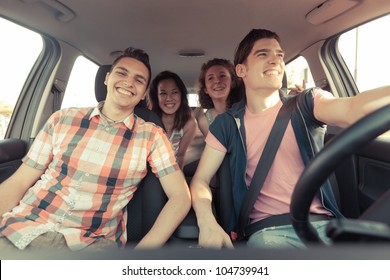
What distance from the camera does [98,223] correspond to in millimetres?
1455

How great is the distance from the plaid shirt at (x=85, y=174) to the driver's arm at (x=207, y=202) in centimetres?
15

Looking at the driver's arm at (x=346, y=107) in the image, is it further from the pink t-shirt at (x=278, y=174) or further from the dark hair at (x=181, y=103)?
the dark hair at (x=181, y=103)

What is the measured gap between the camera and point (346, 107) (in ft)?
3.82

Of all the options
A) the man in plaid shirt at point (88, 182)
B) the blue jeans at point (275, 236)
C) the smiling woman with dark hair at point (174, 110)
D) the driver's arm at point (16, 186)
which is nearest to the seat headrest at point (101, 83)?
the man in plaid shirt at point (88, 182)

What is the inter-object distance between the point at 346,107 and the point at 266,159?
428 millimetres

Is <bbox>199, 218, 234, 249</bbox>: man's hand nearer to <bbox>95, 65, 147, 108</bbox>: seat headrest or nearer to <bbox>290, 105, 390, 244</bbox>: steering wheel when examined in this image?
<bbox>290, 105, 390, 244</bbox>: steering wheel

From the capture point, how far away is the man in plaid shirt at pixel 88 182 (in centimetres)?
138

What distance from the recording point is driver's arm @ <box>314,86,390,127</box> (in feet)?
3.15

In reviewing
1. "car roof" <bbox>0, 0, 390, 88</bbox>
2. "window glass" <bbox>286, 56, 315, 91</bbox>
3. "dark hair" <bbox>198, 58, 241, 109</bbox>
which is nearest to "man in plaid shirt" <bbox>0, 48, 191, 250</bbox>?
"car roof" <bbox>0, 0, 390, 88</bbox>

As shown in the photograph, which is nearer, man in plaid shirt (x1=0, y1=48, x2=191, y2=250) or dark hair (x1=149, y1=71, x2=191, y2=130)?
man in plaid shirt (x1=0, y1=48, x2=191, y2=250)

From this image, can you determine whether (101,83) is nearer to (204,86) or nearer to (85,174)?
(85,174)

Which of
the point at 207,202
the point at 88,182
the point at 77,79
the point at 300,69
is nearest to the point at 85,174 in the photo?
the point at 88,182

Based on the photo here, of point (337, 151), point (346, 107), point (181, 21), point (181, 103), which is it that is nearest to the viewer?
point (337, 151)

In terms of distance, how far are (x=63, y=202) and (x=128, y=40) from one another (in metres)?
1.86
